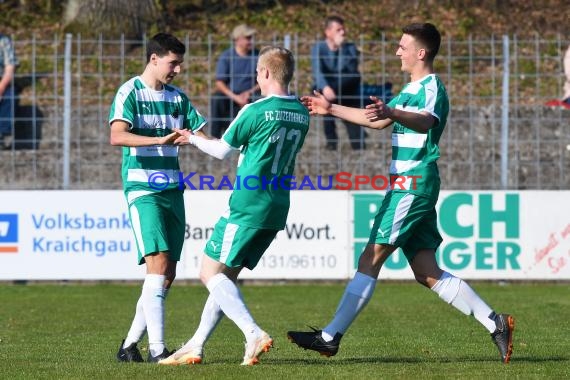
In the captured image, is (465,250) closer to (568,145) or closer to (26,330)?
(568,145)

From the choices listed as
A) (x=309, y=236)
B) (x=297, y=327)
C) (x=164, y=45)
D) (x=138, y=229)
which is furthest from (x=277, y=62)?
(x=309, y=236)

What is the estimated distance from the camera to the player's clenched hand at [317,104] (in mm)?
8195

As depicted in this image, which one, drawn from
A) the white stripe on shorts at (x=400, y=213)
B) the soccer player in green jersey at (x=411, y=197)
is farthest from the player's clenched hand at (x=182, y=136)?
the white stripe on shorts at (x=400, y=213)

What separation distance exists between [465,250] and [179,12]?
1090cm

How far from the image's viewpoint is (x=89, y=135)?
16.9 meters

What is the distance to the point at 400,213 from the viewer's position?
8.66m

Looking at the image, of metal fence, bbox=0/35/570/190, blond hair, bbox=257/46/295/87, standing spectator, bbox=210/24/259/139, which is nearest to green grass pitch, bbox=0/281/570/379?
metal fence, bbox=0/35/570/190

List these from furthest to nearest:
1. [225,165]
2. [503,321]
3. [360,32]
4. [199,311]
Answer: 1. [360,32]
2. [225,165]
3. [199,311]
4. [503,321]

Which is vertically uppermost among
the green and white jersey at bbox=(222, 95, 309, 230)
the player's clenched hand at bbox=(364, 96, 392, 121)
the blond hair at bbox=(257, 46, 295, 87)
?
the blond hair at bbox=(257, 46, 295, 87)

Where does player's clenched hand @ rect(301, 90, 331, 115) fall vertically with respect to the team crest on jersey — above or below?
above

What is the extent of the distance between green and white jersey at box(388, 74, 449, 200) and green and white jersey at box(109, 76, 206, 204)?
1.52 m

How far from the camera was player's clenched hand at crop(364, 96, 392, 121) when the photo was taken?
801 cm

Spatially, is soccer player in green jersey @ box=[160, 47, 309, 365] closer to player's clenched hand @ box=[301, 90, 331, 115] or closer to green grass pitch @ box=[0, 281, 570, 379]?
player's clenched hand @ box=[301, 90, 331, 115]

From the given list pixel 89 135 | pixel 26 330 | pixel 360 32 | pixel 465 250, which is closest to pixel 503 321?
pixel 26 330
